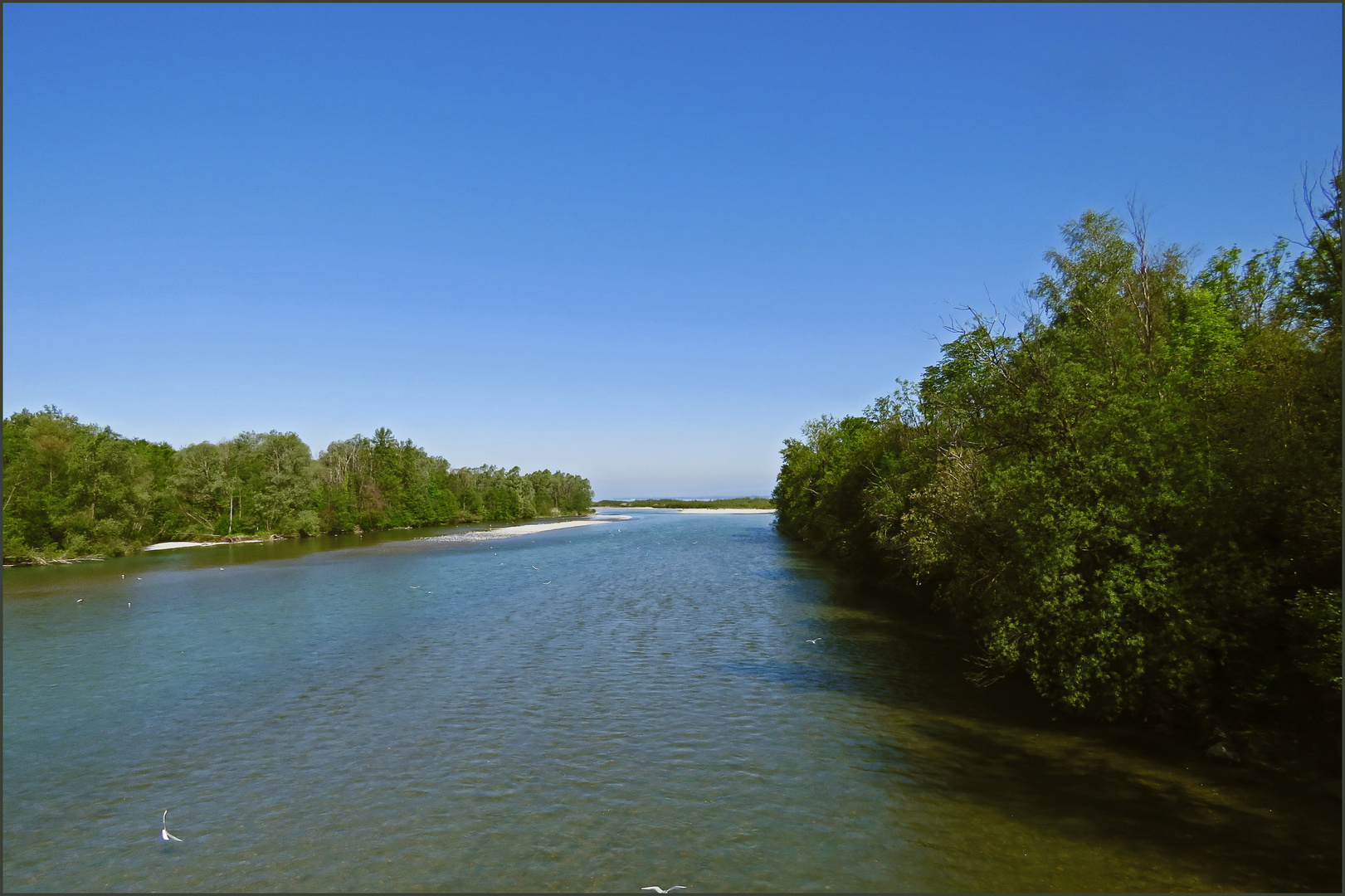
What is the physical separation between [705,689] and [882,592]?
26.5 metres

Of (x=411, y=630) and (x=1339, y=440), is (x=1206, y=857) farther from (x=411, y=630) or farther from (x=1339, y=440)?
(x=411, y=630)

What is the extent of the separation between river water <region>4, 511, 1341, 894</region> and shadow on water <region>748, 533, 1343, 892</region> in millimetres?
75

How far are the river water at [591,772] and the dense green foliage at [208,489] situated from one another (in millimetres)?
48627

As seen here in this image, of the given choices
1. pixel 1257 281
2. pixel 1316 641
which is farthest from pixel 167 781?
pixel 1257 281

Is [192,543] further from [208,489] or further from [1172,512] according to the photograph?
[1172,512]

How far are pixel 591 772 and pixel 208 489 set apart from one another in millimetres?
103326

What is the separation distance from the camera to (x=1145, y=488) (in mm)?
17812

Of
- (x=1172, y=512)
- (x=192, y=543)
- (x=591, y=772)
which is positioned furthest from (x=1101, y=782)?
(x=192, y=543)

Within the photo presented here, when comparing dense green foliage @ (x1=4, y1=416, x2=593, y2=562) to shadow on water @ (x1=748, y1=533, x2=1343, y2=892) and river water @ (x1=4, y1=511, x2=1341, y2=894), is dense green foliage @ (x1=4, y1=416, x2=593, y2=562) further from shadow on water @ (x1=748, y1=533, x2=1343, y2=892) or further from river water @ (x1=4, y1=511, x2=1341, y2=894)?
shadow on water @ (x1=748, y1=533, x2=1343, y2=892)

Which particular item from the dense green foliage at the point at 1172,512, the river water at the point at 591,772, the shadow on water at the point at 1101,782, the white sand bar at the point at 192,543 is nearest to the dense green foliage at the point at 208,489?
the white sand bar at the point at 192,543

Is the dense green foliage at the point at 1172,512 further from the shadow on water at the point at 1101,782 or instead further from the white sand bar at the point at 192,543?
the white sand bar at the point at 192,543

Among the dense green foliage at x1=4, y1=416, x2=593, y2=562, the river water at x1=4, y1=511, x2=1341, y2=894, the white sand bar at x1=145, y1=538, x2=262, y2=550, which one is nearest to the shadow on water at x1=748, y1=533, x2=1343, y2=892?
the river water at x1=4, y1=511, x2=1341, y2=894

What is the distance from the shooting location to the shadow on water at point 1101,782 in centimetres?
1284

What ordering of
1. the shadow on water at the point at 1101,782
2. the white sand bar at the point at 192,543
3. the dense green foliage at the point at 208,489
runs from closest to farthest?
the shadow on water at the point at 1101,782 → the dense green foliage at the point at 208,489 → the white sand bar at the point at 192,543
